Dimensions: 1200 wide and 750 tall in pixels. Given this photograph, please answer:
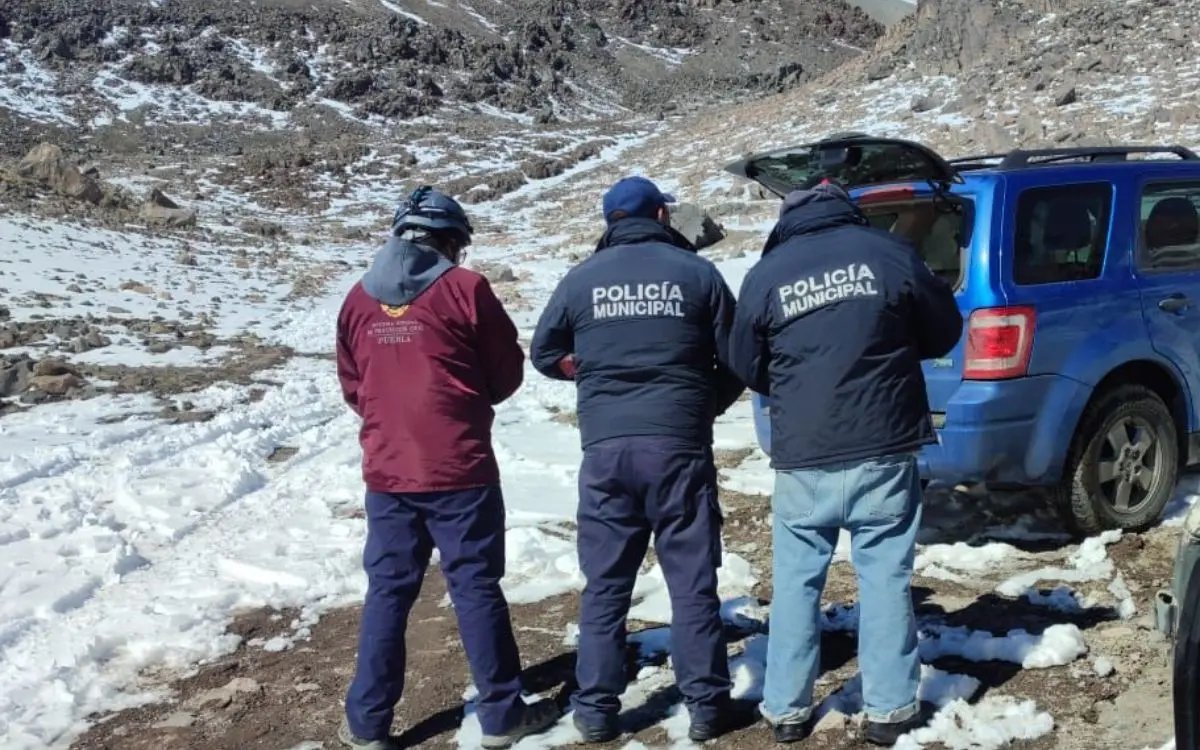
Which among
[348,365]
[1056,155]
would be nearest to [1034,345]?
[1056,155]

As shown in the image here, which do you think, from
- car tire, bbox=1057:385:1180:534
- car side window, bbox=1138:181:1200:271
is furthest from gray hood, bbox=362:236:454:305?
car side window, bbox=1138:181:1200:271

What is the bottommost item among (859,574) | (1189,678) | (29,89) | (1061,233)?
(859,574)

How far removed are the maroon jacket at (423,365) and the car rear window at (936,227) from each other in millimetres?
2349

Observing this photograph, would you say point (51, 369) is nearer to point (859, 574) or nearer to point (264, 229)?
point (859, 574)

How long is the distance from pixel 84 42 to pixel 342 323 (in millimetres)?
70868

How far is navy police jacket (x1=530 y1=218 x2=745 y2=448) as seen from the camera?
405 cm

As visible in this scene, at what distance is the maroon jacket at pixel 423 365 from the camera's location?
4.17m

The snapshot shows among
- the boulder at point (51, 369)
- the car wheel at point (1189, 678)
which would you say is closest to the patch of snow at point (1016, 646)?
the car wheel at point (1189, 678)

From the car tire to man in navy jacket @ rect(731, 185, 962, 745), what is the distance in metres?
1.99

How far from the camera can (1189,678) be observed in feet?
9.83

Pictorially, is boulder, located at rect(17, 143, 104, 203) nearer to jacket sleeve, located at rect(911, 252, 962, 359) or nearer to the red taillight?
the red taillight

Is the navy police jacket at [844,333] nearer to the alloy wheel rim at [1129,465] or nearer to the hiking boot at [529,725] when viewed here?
the hiking boot at [529,725]

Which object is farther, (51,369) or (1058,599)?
(51,369)

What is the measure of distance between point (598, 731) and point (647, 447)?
3.43 feet
